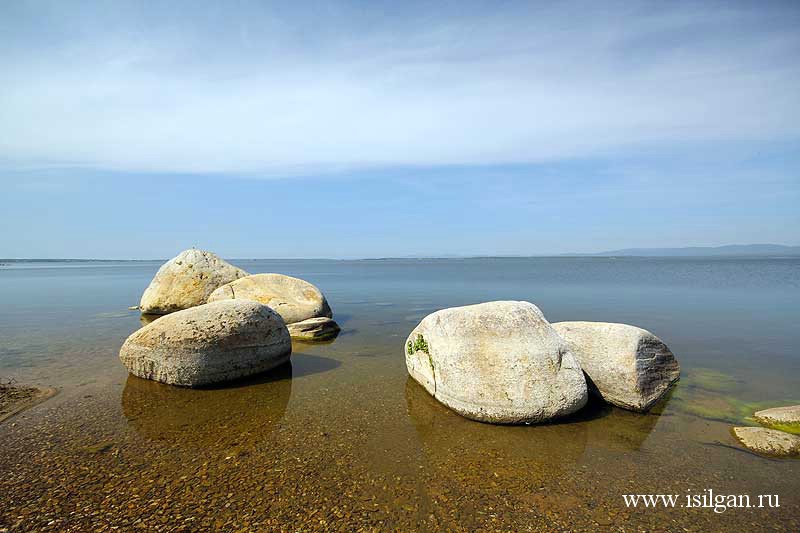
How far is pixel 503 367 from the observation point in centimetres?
661

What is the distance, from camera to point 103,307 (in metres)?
19.9

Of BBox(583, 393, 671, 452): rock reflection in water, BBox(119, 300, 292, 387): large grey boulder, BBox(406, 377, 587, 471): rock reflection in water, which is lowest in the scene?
BBox(583, 393, 671, 452): rock reflection in water

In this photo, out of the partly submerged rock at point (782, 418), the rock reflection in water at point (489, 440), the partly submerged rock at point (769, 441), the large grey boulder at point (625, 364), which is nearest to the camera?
the rock reflection in water at point (489, 440)

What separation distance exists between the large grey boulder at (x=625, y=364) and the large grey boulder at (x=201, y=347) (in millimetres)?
6813

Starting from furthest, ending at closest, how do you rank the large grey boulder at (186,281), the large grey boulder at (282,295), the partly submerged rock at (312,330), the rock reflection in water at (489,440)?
1. the large grey boulder at (186,281)
2. the large grey boulder at (282,295)
3. the partly submerged rock at (312,330)
4. the rock reflection in water at (489,440)

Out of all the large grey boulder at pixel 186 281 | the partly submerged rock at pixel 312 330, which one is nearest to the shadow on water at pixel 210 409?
the partly submerged rock at pixel 312 330

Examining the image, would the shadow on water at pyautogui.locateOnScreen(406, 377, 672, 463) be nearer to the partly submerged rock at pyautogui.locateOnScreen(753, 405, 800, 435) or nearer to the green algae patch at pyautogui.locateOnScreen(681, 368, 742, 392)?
the partly submerged rock at pyautogui.locateOnScreen(753, 405, 800, 435)

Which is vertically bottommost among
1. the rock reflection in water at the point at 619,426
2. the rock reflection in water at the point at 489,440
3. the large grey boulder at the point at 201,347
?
the rock reflection in water at the point at 619,426

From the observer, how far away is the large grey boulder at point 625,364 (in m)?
7.12

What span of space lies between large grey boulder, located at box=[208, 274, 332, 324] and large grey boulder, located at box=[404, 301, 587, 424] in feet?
25.8

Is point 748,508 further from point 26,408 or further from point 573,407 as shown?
point 26,408

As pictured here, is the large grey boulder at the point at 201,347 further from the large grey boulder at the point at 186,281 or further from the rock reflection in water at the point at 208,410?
the large grey boulder at the point at 186,281

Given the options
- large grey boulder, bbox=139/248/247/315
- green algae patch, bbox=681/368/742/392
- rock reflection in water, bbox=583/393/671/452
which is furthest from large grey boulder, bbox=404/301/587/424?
large grey boulder, bbox=139/248/247/315

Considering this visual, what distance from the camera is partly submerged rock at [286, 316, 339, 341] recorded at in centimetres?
1291
